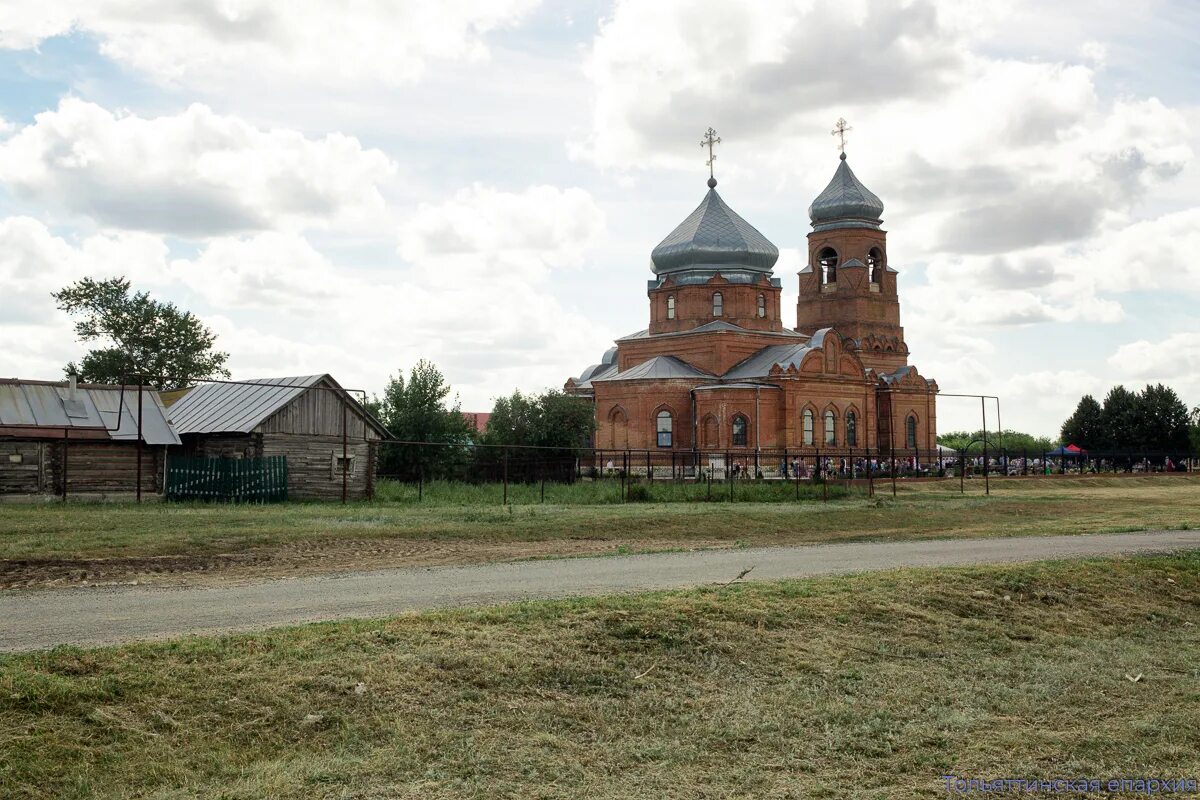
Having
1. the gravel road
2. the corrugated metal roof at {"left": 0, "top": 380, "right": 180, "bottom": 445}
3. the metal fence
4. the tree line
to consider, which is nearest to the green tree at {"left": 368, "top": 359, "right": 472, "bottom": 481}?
the metal fence

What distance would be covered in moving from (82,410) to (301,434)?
6.03 m

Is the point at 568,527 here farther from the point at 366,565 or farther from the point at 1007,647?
the point at 1007,647

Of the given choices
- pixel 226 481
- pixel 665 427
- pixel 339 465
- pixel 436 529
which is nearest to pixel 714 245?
pixel 665 427

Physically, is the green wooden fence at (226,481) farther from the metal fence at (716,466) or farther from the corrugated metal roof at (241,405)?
the metal fence at (716,466)

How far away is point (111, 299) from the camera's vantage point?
62656 millimetres

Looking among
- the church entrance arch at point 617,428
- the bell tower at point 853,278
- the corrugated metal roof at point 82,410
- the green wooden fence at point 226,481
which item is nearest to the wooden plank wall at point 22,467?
the corrugated metal roof at point 82,410

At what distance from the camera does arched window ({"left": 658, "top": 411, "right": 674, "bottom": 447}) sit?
58.3 meters

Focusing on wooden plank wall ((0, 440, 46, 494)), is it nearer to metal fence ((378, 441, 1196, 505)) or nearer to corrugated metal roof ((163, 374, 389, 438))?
corrugated metal roof ((163, 374, 389, 438))

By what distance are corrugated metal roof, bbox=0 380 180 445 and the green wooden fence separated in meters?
1.33

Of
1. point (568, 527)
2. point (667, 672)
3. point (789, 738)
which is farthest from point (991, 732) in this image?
point (568, 527)

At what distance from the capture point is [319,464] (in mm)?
34625

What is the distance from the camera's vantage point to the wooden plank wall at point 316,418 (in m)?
33.9

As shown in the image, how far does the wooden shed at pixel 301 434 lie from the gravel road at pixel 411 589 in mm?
17548

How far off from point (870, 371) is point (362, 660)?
5646 centimetres
